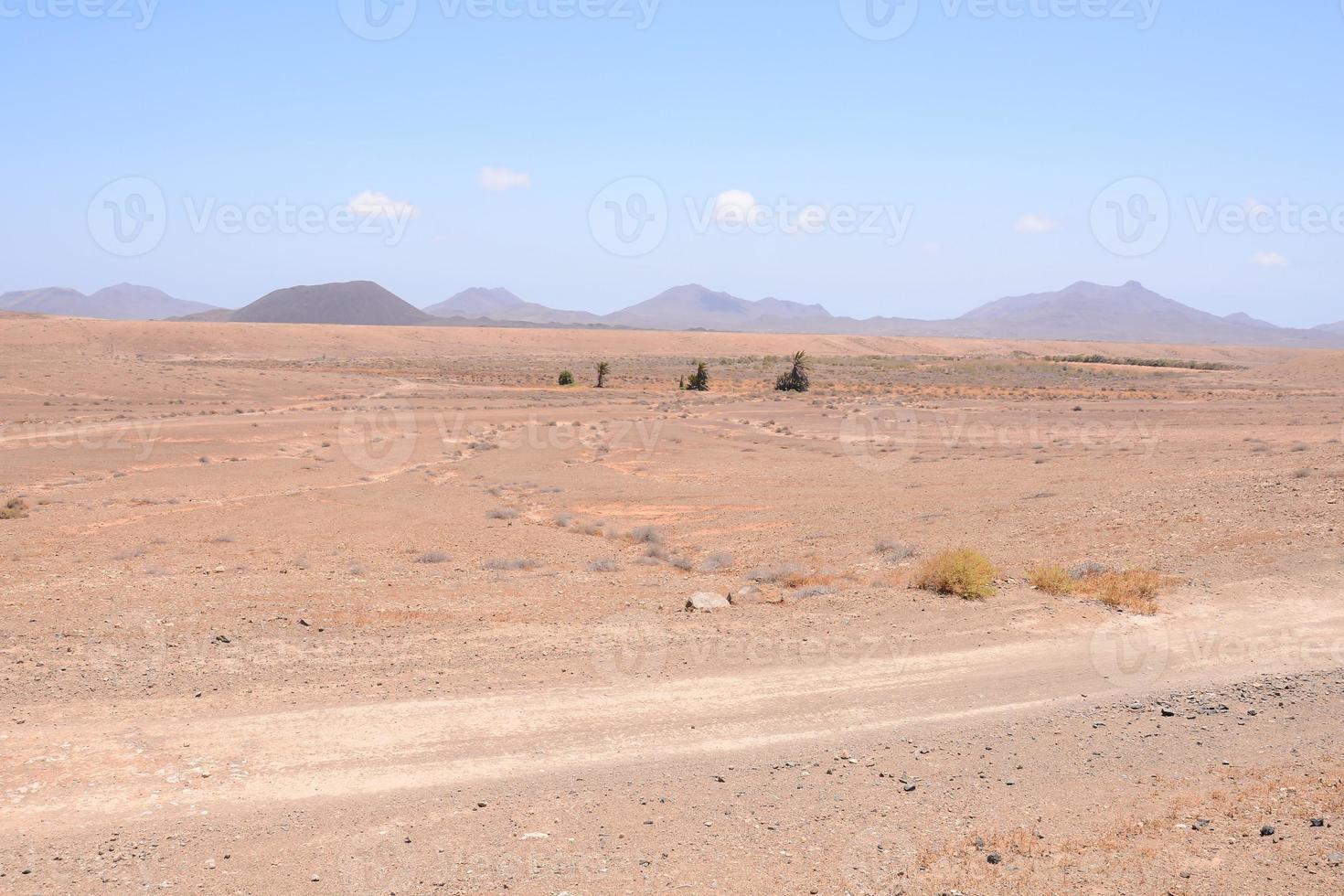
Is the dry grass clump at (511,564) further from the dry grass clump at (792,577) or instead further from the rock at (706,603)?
the rock at (706,603)

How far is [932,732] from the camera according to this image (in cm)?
839

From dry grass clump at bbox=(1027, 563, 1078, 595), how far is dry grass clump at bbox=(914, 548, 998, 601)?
0.63 meters

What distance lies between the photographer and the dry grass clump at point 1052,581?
12711mm

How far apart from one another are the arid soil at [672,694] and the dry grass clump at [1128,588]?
0.84ft

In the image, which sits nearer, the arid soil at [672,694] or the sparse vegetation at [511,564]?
the arid soil at [672,694]

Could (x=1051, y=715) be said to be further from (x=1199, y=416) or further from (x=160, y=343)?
(x=160, y=343)

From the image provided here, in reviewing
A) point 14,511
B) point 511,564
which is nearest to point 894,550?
point 511,564

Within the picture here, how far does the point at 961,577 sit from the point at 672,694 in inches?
197

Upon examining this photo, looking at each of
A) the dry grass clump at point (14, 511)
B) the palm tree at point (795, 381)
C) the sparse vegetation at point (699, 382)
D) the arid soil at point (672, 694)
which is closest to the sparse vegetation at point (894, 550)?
the arid soil at point (672, 694)

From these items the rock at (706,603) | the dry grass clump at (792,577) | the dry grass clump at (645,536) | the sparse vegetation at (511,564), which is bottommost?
the dry grass clump at (645,536)

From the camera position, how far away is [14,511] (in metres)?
20.1

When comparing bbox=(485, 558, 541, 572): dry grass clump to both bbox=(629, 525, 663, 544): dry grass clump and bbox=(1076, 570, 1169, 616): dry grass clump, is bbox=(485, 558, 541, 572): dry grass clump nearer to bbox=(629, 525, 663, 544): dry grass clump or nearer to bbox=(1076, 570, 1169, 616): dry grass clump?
bbox=(629, 525, 663, 544): dry grass clump

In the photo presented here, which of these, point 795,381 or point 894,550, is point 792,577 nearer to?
point 894,550

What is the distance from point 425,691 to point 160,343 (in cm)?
10795
